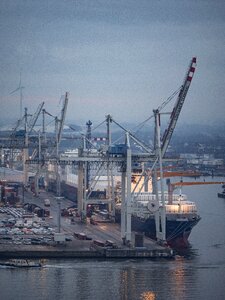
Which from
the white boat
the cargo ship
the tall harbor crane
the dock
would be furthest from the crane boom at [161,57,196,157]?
the white boat

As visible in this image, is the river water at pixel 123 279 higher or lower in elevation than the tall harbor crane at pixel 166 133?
lower

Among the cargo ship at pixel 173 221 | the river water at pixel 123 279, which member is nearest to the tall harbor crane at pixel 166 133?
the cargo ship at pixel 173 221

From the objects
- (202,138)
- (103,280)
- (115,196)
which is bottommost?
(103,280)

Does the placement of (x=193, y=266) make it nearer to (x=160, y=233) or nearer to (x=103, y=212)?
(x=160, y=233)

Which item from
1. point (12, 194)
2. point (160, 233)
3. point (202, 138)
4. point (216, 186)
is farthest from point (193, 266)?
point (202, 138)

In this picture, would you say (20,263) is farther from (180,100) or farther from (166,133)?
(180,100)

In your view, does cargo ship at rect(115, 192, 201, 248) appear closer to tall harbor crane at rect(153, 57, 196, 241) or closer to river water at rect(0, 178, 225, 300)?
tall harbor crane at rect(153, 57, 196, 241)

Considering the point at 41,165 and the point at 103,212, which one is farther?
the point at 41,165

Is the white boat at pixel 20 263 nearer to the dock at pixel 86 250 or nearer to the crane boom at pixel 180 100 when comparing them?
the dock at pixel 86 250

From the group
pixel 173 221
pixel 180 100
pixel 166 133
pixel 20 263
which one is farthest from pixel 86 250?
pixel 180 100
